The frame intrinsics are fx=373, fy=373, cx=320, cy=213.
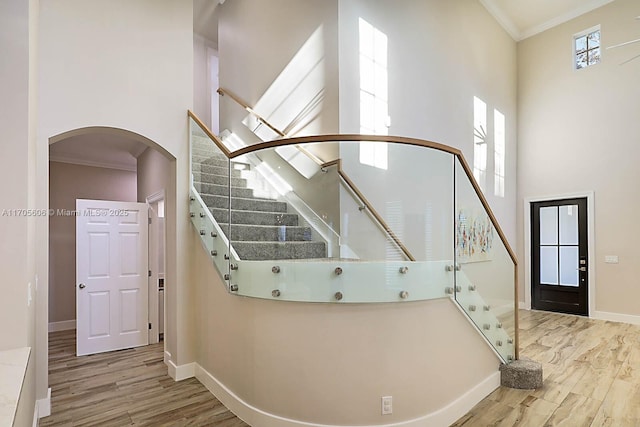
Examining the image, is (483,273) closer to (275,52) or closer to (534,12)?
(275,52)

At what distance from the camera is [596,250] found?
6145 mm

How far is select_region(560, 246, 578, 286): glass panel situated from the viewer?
6418 millimetres

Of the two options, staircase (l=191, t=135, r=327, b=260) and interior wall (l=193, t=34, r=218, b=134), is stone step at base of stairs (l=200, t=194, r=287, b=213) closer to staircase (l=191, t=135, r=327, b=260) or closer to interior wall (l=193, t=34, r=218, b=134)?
staircase (l=191, t=135, r=327, b=260)

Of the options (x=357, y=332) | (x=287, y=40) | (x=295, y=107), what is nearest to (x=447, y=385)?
(x=357, y=332)

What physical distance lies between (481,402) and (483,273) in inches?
40.7

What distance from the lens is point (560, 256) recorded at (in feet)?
21.7

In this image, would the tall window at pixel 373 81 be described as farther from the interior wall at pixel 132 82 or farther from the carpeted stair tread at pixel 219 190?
the interior wall at pixel 132 82

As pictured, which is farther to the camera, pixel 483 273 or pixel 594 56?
pixel 594 56

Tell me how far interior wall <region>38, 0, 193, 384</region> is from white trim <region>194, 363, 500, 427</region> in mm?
826

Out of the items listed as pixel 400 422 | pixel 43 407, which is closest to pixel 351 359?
pixel 400 422

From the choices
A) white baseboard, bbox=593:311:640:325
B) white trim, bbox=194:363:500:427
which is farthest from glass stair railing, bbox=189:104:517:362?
white baseboard, bbox=593:311:640:325

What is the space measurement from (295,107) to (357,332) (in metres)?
3.15

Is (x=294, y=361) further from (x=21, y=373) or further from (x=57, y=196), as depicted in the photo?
(x=57, y=196)

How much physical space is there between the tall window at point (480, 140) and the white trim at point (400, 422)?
3.76 metres
